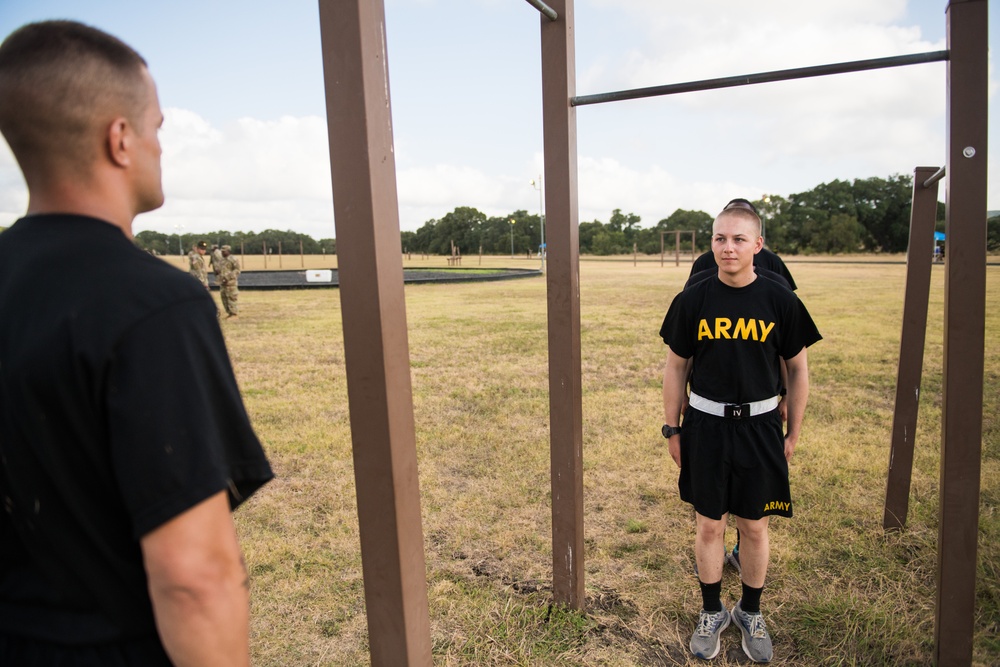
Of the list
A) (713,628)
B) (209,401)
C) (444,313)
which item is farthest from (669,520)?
(444,313)

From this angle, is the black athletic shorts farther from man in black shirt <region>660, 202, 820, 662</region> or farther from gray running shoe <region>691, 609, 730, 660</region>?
gray running shoe <region>691, 609, 730, 660</region>

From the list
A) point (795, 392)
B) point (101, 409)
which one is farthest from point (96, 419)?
point (795, 392)

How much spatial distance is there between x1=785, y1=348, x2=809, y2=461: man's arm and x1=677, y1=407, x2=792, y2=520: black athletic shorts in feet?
0.46

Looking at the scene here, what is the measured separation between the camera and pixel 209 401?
2.74 feet

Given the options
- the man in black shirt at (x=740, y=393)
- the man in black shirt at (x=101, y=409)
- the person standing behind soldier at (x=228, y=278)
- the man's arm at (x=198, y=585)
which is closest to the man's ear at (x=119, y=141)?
the man in black shirt at (x=101, y=409)

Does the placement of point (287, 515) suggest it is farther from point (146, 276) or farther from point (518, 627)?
point (146, 276)

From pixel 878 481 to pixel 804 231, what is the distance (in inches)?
2189

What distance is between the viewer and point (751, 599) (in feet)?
8.69

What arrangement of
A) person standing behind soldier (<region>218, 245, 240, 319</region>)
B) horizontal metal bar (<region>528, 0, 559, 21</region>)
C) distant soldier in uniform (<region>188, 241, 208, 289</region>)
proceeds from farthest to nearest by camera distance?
person standing behind soldier (<region>218, 245, 240, 319</region>)
distant soldier in uniform (<region>188, 241, 208, 289</region>)
horizontal metal bar (<region>528, 0, 559, 21</region>)

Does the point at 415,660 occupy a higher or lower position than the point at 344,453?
higher

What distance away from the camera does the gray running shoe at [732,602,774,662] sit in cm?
254

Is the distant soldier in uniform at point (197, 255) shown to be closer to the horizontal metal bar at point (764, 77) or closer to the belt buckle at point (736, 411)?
the horizontal metal bar at point (764, 77)

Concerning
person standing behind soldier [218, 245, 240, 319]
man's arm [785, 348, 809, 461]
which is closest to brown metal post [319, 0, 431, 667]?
man's arm [785, 348, 809, 461]

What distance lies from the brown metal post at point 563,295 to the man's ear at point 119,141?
72.9 inches
